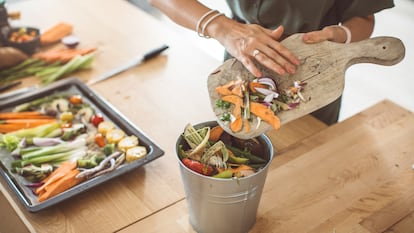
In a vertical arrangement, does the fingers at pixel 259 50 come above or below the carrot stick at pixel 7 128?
above

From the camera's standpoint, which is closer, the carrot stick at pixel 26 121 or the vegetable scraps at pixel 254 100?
the vegetable scraps at pixel 254 100

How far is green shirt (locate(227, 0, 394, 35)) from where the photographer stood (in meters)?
1.43

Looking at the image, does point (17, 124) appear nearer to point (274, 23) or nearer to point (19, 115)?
point (19, 115)

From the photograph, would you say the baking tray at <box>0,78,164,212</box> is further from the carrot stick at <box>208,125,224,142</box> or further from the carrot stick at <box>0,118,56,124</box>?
the carrot stick at <box>208,125,224,142</box>

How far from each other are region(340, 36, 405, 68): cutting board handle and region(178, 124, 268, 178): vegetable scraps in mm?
285

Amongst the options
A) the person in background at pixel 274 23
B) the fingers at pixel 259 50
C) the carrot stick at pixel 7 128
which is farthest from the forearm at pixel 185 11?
the carrot stick at pixel 7 128

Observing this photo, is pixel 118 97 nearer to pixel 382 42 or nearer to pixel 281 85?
pixel 281 85

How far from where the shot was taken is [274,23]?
151 centimetres

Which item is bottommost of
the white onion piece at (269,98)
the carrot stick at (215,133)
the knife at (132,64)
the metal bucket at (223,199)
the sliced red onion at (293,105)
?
the knife at (132,64)

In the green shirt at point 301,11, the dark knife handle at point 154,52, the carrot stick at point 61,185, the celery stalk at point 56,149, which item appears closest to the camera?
the carrot stick at point 61,185

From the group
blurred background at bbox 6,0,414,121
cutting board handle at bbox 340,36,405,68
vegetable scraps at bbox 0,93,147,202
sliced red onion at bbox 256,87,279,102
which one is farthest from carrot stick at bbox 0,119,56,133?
blurred background at bbox 6,0,414,121

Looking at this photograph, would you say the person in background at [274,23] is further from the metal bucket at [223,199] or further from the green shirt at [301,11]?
the metal bucket at [223,199]

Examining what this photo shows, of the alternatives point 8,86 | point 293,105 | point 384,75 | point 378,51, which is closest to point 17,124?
point 8,86

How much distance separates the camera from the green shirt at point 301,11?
1.43 meters
